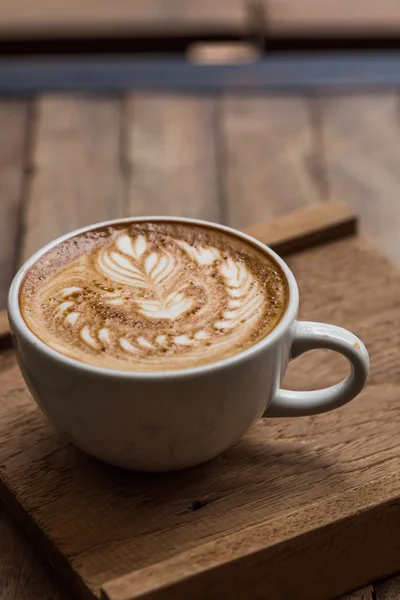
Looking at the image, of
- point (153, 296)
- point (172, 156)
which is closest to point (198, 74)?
point (172, 156)

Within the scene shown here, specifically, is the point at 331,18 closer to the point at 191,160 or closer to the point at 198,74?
the point at 198,74

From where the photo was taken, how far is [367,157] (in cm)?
140

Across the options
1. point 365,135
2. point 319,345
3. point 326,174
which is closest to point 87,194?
point 326,174

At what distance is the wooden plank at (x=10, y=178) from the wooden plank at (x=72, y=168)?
2 cm

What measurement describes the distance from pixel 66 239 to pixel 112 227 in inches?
1.7

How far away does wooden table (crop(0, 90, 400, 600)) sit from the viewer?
1.27 meters

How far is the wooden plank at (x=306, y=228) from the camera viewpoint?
98 cm

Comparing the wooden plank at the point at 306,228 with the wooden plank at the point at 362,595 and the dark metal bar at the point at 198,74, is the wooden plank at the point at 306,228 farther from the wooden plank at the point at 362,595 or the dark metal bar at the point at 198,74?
the dark metal bar at the point at 198,74

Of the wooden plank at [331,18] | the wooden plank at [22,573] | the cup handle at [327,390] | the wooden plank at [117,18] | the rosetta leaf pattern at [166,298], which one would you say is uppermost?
the rosetta leaf pattern at [166,298]

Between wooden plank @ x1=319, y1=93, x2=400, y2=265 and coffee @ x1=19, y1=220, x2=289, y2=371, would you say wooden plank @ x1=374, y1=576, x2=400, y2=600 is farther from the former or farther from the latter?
wooden plank @ x1=319, y1=93, x2=400, y2=265

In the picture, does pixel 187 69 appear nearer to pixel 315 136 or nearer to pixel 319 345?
pixel 315 136

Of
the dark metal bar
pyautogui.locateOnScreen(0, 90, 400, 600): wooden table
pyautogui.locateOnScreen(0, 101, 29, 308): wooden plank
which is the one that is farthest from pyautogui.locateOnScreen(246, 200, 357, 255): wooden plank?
the dark metal bar

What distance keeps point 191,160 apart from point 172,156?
0.10 ft

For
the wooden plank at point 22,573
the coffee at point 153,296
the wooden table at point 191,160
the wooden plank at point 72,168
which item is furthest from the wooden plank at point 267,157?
the wooden plank at point 22,573
